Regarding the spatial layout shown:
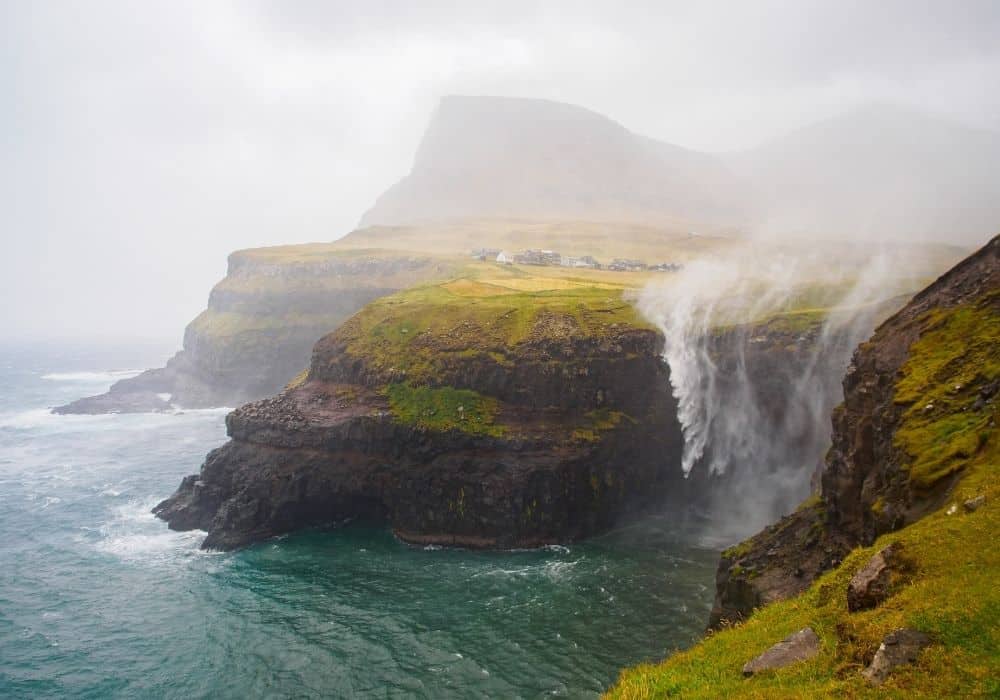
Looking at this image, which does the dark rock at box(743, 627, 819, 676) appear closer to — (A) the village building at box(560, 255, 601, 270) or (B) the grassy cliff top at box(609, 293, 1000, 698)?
(B) the grassy cliff top at box(609, 293, 1000, 698)

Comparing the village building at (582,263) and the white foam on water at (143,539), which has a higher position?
the village building at (582,263)

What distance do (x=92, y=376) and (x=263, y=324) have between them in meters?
82.5

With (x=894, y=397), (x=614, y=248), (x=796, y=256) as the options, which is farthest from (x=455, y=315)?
(x=614, y=248)

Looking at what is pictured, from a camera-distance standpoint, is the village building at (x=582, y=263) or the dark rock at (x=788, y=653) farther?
the village building at (x=582, y=263)

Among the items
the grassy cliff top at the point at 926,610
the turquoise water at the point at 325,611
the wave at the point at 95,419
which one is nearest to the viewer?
the grassy cliff top at the point at 926,610

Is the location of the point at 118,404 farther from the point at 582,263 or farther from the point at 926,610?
the point at 926,610

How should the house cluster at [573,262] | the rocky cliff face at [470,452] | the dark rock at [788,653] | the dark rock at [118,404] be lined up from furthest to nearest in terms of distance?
1. the house cluster at [573,262]
2. the dark rock at [118,404]
3. the rocky cliff face at [470,452]
4. the dark rock at [788,653]

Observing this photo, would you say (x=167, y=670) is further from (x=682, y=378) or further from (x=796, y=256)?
(x=796, y=256)

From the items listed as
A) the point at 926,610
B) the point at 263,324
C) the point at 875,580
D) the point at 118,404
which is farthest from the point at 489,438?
the point at 118,404

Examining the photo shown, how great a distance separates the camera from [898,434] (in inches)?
1025

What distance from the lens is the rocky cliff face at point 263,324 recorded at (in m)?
129

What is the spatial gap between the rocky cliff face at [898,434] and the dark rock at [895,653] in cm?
905

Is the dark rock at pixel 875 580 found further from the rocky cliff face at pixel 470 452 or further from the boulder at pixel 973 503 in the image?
the rocky cliff face at pixel 470 452

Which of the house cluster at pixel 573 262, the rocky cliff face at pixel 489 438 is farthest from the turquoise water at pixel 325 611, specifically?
the house cluster at pixel 573 262
